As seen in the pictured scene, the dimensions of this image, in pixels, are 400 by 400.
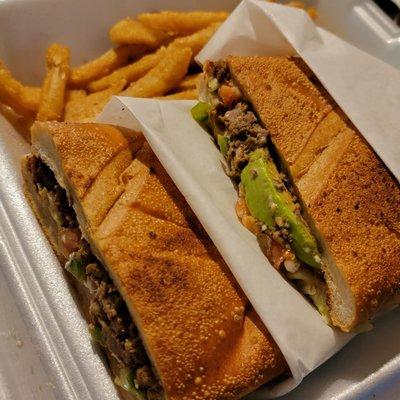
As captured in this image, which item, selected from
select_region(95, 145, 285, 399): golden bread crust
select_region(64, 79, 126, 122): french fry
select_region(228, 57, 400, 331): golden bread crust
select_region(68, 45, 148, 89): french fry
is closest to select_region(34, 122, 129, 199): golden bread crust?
select_region(95, 145, 285, 399): golden bread crust

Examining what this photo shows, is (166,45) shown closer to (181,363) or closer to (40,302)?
(40,302)

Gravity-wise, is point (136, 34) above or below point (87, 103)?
above

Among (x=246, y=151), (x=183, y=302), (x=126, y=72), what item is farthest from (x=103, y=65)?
(x=183, y=302)

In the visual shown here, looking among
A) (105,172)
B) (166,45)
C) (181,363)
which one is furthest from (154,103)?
(181,363)

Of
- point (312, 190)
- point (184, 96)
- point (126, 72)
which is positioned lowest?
point (126, 72)

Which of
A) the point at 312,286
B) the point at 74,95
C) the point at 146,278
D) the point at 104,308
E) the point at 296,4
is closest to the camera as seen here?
the point at 146,278

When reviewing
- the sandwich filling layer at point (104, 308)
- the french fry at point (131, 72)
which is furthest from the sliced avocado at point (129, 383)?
the french fry at point (131, 72)

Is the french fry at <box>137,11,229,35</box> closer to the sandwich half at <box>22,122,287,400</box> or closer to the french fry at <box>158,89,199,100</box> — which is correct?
the french fry at <box>158,89,199,100</box>

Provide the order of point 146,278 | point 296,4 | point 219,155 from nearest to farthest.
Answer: point 146,278
point 219,155
point 296,4

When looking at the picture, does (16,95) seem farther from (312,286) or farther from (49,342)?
(312,286)
